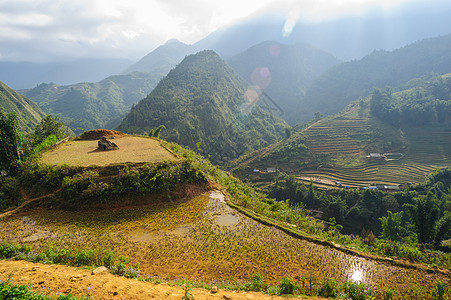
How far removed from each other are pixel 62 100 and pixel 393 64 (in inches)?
8294

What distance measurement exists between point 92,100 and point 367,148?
150085mm

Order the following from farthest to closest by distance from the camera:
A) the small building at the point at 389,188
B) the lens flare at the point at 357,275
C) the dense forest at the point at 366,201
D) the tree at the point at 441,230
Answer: the small building at the point at 389,188, the dense forest at the point at 366,201, the tree at the point at 441,230, the lens flare at the point at 357,275

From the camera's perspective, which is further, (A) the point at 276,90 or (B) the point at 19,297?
(A) the point at 276,90

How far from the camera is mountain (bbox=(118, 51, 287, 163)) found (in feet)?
223

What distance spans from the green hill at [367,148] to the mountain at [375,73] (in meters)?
57.4

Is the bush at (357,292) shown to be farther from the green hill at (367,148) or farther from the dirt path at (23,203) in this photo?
the green hill at (367,148)

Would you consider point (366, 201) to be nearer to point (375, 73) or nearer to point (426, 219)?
point (426, 219)

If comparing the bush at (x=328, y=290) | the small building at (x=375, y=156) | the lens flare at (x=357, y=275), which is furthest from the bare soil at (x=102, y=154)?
the small building at (x=375, y=156)

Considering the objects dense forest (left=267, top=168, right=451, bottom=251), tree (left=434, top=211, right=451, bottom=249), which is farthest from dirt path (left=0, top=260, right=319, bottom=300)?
dense forest (left=267, top=168, right=451, bottom=251)

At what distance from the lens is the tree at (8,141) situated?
14750 millimetres

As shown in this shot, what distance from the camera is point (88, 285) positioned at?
18.5 ft

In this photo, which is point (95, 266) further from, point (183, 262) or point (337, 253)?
point (337, 253)

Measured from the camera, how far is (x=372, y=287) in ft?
24.1

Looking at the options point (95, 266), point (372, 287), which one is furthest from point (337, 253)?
point (95, 266)
